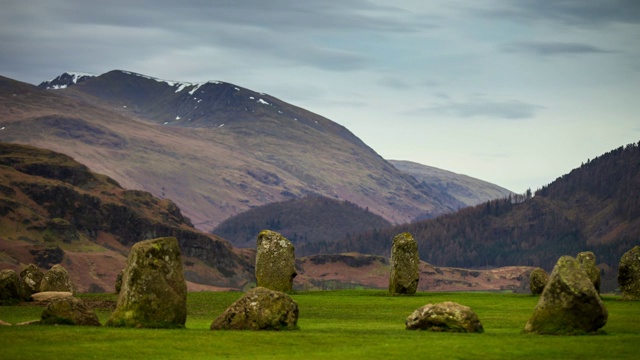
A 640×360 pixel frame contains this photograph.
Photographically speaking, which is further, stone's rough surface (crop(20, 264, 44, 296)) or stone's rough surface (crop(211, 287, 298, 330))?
stone's rough surface (crop(20, 264, 44, 296))

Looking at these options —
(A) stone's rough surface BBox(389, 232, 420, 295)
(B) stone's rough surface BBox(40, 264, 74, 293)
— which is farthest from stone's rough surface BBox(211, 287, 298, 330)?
(B) stone's rough surface BBox(40, 264, 74, 293)

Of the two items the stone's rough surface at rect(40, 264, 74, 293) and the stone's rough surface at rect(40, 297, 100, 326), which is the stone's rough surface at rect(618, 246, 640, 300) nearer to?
the stone's rough surface at rect(40, 297, 100, 326)

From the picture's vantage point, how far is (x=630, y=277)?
233 ft

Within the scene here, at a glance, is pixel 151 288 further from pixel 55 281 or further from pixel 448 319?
pixel 55 281

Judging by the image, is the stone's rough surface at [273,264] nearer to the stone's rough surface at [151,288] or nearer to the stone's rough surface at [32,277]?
the stone's rough surface at [32,277]

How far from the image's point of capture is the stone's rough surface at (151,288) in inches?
1823

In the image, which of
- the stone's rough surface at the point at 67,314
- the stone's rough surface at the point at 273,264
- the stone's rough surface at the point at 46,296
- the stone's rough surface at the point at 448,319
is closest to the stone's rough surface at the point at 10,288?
the stone's rough surface at the point at 46,296

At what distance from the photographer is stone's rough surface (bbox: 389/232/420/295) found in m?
78.0

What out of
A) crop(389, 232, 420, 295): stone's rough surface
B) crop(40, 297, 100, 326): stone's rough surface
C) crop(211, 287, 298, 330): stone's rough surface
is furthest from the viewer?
crop(389, 232, 420, 295): stone's rough surface

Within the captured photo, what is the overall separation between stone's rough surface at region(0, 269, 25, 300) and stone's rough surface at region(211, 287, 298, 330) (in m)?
25.9

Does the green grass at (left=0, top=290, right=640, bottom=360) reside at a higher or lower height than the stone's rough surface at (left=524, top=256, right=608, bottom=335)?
lower

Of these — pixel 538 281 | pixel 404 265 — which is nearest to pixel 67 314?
pixel 404 265

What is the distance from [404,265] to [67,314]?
36.0 metres

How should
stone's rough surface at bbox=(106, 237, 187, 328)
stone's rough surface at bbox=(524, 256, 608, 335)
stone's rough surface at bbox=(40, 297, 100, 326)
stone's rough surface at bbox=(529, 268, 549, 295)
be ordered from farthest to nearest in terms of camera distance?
1. stone's rough surface at bbox=(529, 268, 549, 295)
2. stone's rough surface at bbox=(40, 297, 100, 326)
3. stone's rough surface at bbox=(106, 237, 187, 328)
4. stone's rough surface at bbox=(524, 256, 608, 335)
